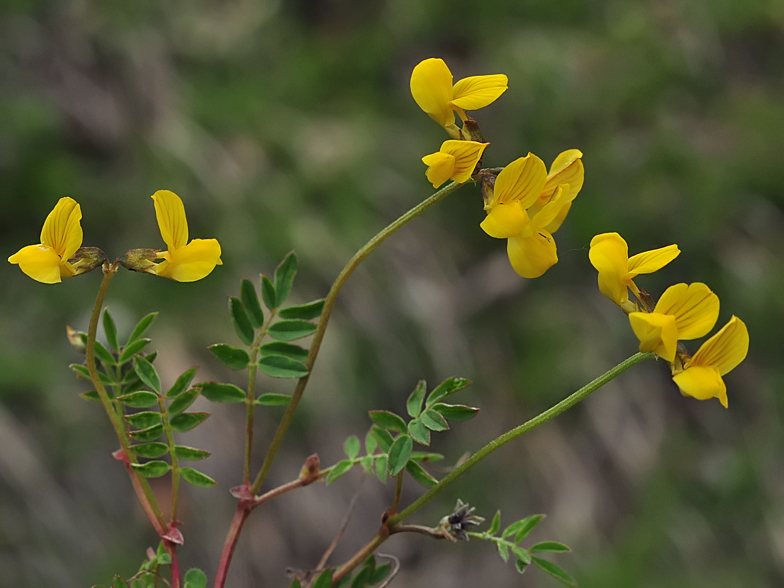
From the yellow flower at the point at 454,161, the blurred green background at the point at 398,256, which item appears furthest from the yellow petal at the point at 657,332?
the blurred green background at the point at 398,256

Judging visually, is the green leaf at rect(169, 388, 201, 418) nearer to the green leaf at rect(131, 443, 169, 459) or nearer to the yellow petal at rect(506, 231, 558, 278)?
the green leaf at rect(131, 443, 169, 459)

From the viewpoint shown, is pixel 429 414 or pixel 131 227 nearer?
pixel 429 414

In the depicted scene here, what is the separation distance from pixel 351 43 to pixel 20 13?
0.81 meters

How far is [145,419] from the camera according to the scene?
1.32 feet

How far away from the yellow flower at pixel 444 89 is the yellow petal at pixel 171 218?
0.13 metres

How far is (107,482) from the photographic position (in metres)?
1.50

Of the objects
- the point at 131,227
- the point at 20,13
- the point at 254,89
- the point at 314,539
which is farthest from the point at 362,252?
the point at 20,13

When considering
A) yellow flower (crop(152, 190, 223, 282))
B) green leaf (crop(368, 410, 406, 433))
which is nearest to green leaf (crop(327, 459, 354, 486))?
green leaf (crop(368, 410, 406, 433))

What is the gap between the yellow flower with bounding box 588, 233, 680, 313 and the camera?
0.35m

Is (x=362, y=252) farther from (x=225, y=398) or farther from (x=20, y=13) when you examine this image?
(x=20, y=13)

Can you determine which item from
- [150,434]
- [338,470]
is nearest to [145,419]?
[150,434]

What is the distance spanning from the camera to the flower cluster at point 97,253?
35 cm

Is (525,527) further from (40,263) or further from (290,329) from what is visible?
(40,263)

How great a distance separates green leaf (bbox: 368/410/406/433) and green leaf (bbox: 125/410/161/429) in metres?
0.12
